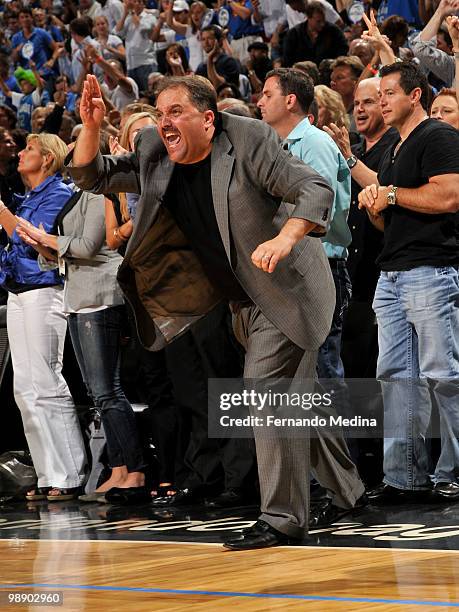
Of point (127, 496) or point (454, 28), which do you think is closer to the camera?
point (127, 496)

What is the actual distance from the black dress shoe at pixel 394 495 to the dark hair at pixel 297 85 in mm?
1930

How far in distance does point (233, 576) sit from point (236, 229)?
130 cm

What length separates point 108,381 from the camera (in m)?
6.06

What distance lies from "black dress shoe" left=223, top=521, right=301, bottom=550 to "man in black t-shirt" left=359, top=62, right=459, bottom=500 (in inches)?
46.8

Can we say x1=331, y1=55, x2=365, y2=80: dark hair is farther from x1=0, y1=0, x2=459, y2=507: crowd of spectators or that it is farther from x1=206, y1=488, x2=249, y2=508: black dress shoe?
x1=206, y1=488, x2=249, y2=508: black dress shoe

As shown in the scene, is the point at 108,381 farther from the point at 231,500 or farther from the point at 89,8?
the point at 89,8

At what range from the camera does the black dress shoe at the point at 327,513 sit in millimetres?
4785

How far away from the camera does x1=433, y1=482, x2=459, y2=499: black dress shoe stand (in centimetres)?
519

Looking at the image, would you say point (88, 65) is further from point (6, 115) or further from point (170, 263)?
point (170, 263)

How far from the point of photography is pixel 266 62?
10805 millimetres

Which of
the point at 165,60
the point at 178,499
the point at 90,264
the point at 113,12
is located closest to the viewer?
the point at 178,499

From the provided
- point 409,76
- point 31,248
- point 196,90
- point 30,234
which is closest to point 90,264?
point 30,234

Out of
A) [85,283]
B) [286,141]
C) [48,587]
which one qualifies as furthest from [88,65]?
[48,587]

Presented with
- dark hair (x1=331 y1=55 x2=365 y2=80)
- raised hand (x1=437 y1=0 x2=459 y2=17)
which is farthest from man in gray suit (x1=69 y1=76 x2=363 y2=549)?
raised hand (x1=437 y1=0 x2=459 y2=17)
